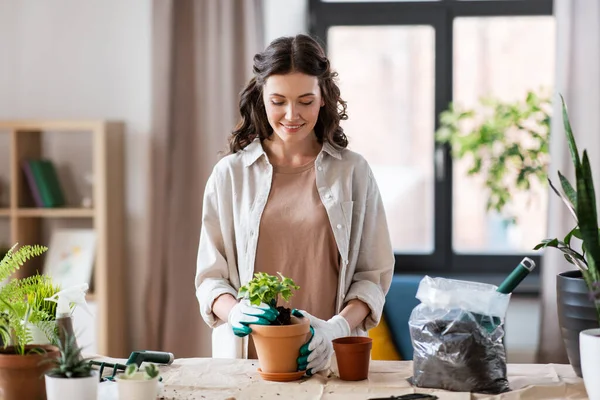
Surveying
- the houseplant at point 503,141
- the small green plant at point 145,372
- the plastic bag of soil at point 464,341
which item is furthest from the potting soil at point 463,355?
the houseplant at point 503,141

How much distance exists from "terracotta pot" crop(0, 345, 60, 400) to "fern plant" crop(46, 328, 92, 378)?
0.02 m

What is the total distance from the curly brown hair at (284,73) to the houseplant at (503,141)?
173 cm

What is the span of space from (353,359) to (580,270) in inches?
20.4

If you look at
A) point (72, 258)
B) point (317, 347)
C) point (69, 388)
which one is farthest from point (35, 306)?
point (72, 258)

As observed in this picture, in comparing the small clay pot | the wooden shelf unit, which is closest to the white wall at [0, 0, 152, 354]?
the wooden shelf unit

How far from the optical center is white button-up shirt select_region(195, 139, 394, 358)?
2275 millimetres

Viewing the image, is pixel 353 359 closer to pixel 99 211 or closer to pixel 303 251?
pixel 303 251

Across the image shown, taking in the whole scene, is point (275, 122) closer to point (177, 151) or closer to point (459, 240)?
point (177, 151)

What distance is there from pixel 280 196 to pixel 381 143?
201 cm

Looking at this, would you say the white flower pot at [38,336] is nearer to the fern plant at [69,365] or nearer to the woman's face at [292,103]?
the fern plant at [69,365]

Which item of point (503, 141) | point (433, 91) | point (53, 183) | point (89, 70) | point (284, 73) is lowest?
point (53, 183)

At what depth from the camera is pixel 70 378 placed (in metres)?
1.57

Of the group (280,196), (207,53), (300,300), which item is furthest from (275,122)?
(207,53)

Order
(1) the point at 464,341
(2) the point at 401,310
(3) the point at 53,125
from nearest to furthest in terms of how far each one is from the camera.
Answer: (1) the point at 464,341
(2) the point at 401,310
(3) the point at 53,125
